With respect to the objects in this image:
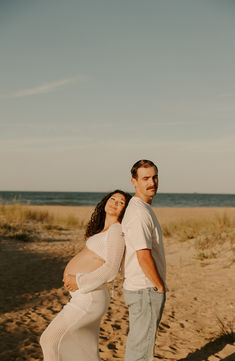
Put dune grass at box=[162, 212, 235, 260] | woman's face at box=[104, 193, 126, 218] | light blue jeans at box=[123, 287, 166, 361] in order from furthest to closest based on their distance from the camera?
dune grass at box=[162, 212, 235, 260] < woman's face at box=[104, 193, 126, 218] < light blue jeans at box=[123, 287, 166, 361]

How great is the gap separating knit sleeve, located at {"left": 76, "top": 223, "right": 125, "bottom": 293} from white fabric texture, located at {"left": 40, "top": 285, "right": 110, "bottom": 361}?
0.09 m

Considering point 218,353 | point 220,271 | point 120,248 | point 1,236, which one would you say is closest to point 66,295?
point 218,353

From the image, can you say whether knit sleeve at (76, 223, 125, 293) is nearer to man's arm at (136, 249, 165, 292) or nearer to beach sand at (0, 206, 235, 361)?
man's arm at (136, 249, 165, 292)

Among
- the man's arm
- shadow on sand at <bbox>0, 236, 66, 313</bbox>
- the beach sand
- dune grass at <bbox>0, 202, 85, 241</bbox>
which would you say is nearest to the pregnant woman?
the man's arm

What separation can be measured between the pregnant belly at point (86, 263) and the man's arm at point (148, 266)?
15.9 inches

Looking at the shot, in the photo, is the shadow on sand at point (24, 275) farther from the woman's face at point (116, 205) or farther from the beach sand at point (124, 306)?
the woman's face at point (116, 205)

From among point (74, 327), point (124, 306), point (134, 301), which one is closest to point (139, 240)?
point (134, 301)

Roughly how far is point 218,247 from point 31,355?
7.07 metres

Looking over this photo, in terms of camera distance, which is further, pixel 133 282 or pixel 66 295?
pixel 66 295

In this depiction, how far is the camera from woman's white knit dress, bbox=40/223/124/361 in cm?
267

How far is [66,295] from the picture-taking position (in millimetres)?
6594

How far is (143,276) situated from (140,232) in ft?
1.15

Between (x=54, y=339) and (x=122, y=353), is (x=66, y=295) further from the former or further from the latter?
(x=54, y=339)

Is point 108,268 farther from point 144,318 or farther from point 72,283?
point 144,318
